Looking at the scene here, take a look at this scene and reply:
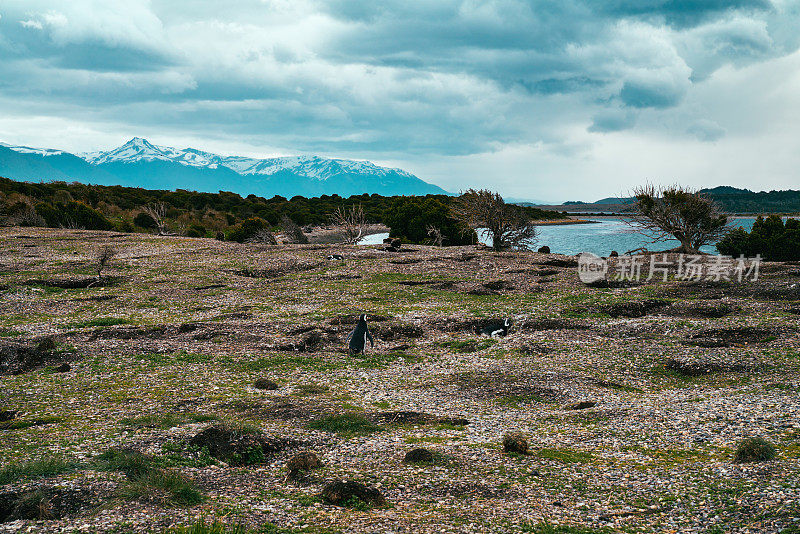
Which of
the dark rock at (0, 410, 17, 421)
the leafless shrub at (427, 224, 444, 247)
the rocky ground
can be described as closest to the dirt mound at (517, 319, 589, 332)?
the rocky ground

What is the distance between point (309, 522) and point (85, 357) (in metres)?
16.2

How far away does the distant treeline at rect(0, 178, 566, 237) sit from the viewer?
252 feet

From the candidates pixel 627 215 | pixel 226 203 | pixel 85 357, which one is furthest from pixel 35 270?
pixel 226 203

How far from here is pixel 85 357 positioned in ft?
69.7

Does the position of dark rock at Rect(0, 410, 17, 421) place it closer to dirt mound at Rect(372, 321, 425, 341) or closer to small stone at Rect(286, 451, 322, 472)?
small stone at Rect(286, 451, 322, 472)

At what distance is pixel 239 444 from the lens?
12.6m

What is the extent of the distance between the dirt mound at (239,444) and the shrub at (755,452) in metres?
9.91

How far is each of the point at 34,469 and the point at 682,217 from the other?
187ft

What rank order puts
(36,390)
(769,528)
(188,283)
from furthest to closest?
(188,283) < (36,390) < (769,528)

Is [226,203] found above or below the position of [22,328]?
above

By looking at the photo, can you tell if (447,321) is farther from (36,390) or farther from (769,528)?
(769,528)

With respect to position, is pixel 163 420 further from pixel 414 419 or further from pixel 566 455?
pixel 566 455

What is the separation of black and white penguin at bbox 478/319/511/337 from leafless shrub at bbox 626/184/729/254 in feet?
112

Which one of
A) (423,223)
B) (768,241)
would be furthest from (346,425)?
(423,223)
